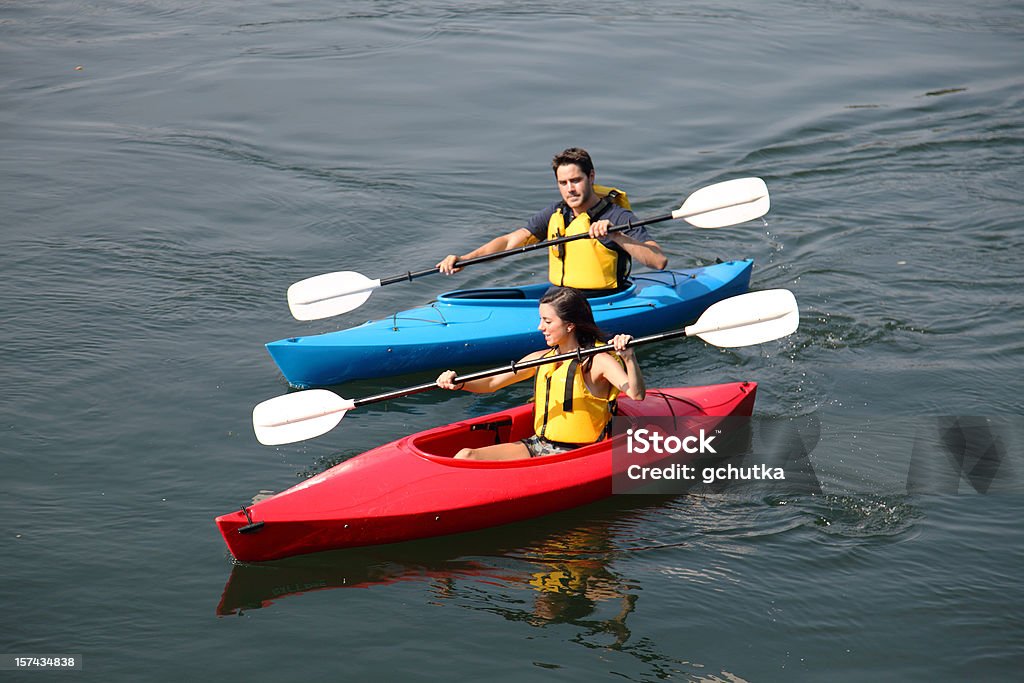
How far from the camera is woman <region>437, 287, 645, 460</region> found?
192 inches

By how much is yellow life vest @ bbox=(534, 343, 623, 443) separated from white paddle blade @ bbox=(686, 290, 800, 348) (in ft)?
1.98

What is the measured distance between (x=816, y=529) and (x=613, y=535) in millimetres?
910

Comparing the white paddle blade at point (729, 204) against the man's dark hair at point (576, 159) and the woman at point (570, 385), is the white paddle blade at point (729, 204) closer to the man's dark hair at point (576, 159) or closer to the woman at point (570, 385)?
the man's dark hair at point (576, 159)

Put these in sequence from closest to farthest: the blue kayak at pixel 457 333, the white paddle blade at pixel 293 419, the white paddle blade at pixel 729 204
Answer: the white paddle blade at pixel 293 419 < the blue kayak at pixel 457 333 < the white paddle blade at pixel 729 204

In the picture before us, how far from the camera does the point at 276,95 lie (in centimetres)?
1173

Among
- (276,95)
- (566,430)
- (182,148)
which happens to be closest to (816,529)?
(566,430)

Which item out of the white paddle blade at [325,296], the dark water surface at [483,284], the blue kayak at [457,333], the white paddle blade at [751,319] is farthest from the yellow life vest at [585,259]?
the white paddle blade at [751,319]

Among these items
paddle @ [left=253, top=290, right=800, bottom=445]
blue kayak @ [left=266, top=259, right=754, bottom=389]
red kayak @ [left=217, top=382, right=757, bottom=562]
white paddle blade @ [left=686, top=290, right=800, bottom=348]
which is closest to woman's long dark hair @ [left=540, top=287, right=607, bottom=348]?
paddle @ [left=253, top=290, right=800, bottom=445]

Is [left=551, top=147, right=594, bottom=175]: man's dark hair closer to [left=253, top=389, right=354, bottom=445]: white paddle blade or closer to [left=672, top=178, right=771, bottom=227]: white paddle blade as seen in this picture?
[left=672, top=178, right=771, bottom=227]: white paddle blade

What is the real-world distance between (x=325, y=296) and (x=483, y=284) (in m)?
1.80

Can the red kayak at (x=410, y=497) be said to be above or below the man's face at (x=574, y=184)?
below

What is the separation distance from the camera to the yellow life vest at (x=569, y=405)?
495cm

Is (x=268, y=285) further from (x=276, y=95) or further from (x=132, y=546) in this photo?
(x=276, y=95)

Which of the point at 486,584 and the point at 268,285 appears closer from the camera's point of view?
the point at 486,584
